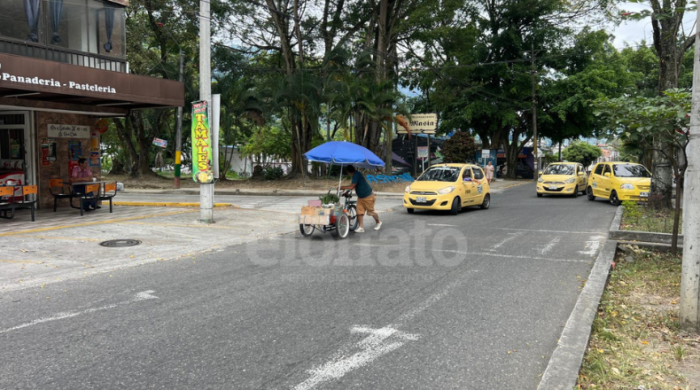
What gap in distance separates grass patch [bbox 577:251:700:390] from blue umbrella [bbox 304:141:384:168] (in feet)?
18.1

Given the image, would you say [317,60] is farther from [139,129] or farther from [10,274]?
[10,274]

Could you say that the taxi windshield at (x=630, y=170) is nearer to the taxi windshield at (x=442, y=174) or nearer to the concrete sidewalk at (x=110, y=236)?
the taxi windshield at (x=442, y=174)

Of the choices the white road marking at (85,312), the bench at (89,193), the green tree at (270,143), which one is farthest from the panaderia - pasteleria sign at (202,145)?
the green tree at (270,143)

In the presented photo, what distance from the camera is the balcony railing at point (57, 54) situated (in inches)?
514

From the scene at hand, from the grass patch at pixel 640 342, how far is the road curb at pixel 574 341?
90 millimetres

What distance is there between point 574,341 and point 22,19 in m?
14.9

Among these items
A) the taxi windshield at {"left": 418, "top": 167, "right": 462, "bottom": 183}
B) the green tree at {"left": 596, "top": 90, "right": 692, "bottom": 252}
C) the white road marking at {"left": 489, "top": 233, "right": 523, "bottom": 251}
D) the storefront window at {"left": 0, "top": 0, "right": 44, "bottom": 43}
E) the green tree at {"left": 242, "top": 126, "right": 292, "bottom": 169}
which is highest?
the storefront window at {"left": 0, "top": 0, "right": 44, "bottom": 43}

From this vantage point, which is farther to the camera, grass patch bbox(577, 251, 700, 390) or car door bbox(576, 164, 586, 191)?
car door bbox(576, 164, 586, 191)


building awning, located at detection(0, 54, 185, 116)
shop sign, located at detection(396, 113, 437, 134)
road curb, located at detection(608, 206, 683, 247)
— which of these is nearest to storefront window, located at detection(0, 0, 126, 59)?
building awning, located at detection(0, 54, 185, 116)

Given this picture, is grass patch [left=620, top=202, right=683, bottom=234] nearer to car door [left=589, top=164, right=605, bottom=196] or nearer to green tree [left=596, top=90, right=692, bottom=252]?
green tree [left=596, top=90, right=692, bottom=252]

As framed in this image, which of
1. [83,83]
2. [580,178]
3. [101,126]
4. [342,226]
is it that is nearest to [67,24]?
[101,126]

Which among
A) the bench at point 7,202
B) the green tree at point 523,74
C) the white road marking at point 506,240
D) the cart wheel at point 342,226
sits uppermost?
the green tree at point 523,74

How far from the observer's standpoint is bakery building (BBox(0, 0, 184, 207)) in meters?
12.5

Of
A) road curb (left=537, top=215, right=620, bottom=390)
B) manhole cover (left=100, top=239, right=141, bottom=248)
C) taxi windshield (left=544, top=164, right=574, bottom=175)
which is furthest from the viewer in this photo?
taxi windshield (left=544, top=164, right=574, bottom=175)
